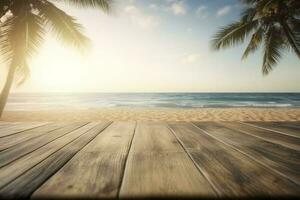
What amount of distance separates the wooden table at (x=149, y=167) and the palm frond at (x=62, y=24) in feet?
20.6

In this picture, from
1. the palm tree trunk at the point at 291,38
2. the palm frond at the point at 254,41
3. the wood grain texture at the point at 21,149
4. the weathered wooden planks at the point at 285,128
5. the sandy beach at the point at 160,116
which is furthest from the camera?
the sandy beach at the point at 160,116

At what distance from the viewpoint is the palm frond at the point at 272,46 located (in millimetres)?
10023

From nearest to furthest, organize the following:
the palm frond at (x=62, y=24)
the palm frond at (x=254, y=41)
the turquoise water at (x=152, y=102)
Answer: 1. the palm frond at (x=62, y=24)
2. the palm frond at (x=254, y=41)
3. the turquoise water at (x=152, y=102)

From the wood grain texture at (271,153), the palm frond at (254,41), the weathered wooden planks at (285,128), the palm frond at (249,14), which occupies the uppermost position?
the palm frond at (249,14)

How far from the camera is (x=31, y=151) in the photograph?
1.20 metres

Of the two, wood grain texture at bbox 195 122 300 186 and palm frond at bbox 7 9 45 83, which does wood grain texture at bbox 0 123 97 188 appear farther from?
palm frond at bbox 7 9 45 83

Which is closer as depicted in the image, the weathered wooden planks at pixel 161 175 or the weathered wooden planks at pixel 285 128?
the weathered wooden planks at pixel 161 175

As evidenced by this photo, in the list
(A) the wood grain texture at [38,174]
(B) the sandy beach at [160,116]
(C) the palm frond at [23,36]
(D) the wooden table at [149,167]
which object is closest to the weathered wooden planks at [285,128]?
(D) the wooden table at [149,167]

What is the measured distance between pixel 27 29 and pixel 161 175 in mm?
7010

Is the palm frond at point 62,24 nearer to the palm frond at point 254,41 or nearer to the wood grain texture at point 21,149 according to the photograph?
the wood grain texture at point 21,149

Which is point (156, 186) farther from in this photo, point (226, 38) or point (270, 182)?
point (226, 38)

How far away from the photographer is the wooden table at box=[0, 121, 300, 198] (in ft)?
2.27

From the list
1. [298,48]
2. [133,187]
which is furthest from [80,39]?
[298,48]

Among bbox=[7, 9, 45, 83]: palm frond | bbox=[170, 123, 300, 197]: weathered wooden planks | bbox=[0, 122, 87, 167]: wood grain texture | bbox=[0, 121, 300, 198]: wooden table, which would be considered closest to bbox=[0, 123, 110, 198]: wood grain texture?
bbox=[0, 121, 300, 198]: wooden table
